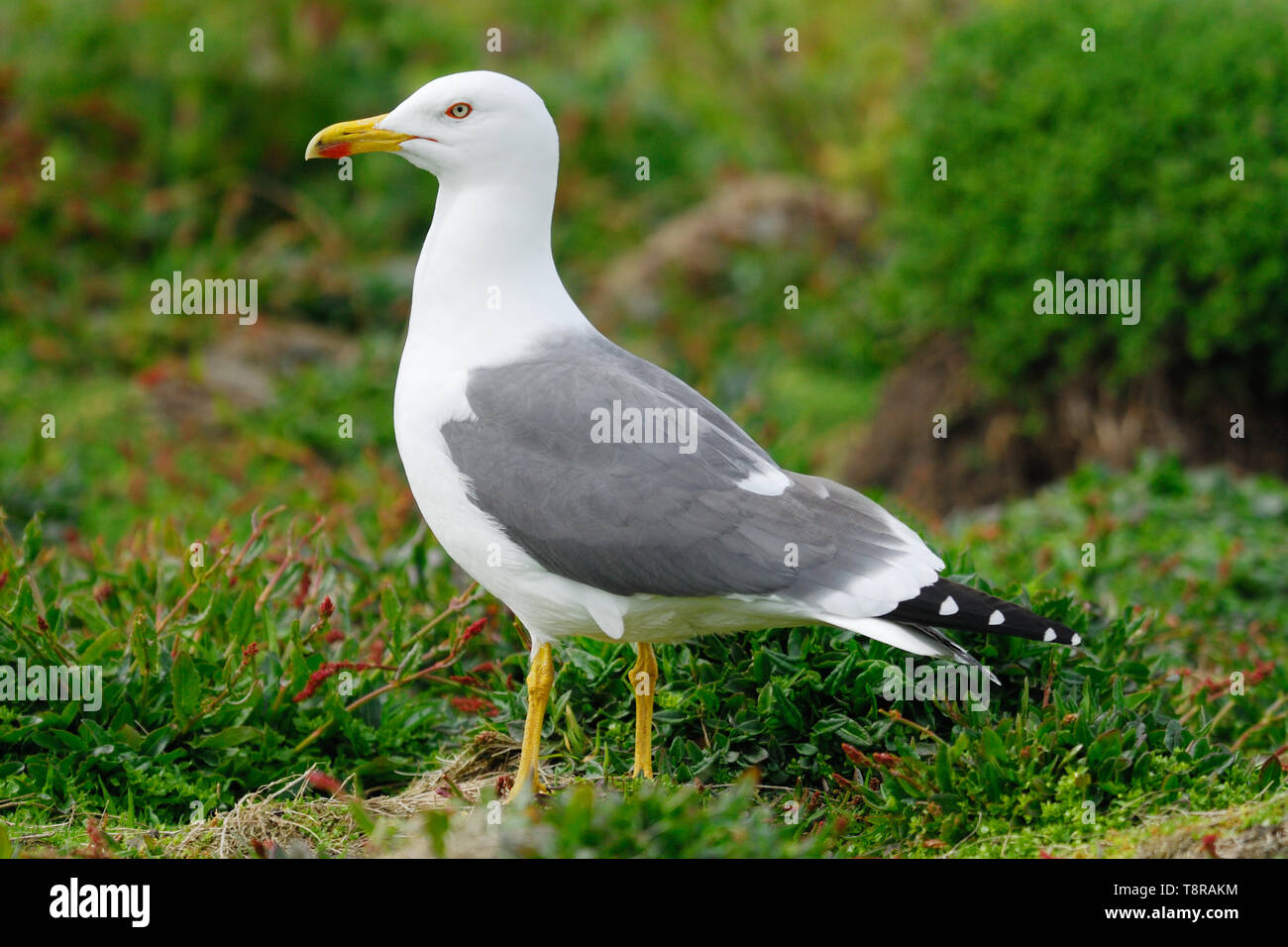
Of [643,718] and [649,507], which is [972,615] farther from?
[643,718]

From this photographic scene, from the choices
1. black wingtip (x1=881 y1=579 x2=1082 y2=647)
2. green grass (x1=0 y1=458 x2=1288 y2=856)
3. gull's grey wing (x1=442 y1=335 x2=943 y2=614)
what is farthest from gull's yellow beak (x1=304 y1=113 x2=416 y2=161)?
black wingtip (x1=881 y1=579 x2=1082 y2=647)

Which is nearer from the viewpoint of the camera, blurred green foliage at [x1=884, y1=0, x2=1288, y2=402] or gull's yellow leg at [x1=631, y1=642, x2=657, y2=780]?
gull's yellow leg at [x1=631, y1=642, x2=657, y2=780]

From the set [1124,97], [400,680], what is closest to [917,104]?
[1124,97]

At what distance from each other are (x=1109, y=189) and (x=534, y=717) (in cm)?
462

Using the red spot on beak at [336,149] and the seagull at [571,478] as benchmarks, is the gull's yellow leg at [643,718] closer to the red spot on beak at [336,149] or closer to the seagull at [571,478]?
the seagull at [571,478]

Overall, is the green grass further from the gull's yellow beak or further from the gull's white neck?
the gull's yellow beak

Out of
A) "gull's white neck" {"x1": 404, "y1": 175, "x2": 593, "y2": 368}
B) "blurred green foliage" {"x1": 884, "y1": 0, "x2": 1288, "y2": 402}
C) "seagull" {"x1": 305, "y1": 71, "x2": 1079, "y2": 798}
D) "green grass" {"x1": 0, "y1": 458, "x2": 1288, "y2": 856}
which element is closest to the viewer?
"seagull" {"x1": 305, "y1": 71, "x2": 1079, "y2": 798}

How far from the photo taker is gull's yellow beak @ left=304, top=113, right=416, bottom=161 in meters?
4.10

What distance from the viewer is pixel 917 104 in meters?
7.89

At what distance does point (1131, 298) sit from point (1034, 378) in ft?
2.49

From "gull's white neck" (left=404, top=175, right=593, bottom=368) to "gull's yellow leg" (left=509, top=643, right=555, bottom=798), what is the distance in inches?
32.4

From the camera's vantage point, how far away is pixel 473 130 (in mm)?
4043

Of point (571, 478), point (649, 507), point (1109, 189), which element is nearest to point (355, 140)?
point (571, 478)

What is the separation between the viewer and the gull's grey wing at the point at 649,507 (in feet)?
12.0
